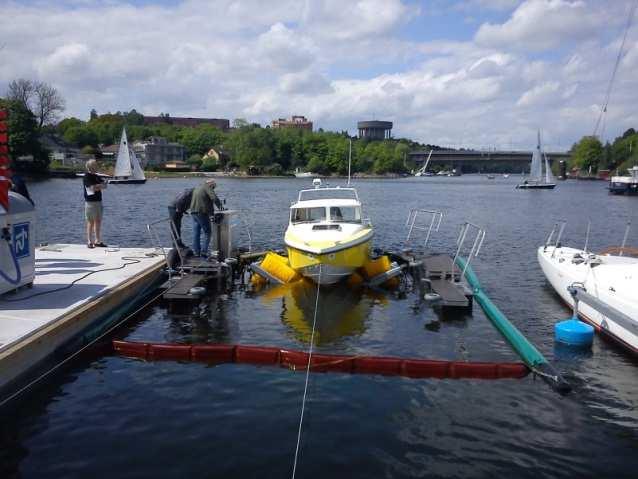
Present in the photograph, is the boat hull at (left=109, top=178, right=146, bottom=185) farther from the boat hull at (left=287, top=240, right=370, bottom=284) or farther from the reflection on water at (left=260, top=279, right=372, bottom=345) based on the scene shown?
the boat hull at (left=287, top=240, right=370, bottom=284)

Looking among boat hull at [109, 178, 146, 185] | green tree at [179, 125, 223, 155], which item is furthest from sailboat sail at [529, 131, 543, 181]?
green tree at [179, 125, 223, 155]

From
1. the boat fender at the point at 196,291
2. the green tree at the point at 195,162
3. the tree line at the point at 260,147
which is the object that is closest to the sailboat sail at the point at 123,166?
the tree line at the point at 260,147

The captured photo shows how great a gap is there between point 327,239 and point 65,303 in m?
7.21

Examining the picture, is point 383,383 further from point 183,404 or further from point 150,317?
point 150,317

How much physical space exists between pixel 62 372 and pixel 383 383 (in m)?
5.77

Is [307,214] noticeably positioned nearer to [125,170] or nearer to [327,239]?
[327,239]

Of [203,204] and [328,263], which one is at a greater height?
[203,204]

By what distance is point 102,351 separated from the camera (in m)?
10.4

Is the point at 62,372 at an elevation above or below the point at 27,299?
below

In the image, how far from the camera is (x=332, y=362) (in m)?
9.74

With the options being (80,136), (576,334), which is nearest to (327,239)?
(576,334)

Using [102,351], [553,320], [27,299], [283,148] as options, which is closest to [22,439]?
[102,351]

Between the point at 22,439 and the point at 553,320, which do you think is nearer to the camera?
the point at 22,439

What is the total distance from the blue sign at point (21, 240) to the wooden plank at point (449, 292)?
9.51 m
